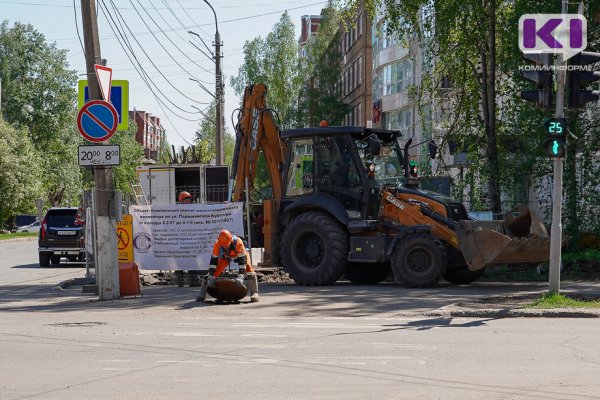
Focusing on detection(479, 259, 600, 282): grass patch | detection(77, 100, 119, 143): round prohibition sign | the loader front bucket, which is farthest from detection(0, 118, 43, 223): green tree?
the loader front bucket

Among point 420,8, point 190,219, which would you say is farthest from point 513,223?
point 420,8

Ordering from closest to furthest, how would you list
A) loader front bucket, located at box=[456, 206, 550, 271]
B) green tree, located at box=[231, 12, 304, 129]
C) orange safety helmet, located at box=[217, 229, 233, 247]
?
orange safety helmet, located at box=[217, 229, 233, 247]
loader front bucket, located at box=[456, 206, 550, 271]
green tree, located at box=[231, 12, 304, 129]

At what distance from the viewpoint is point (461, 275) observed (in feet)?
68.0

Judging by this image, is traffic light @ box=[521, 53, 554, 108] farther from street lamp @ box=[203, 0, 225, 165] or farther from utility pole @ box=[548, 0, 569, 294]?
street lamp @ box=[203, 0, 225, 165]

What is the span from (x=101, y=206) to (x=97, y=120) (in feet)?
4.91

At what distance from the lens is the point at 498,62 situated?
87.6 feet

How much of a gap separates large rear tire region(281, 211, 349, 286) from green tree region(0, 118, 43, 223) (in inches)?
2114

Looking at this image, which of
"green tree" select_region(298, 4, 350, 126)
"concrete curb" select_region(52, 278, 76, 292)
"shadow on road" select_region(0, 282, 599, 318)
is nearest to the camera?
"shadow on road" select_region(0, 282, 599, 318)

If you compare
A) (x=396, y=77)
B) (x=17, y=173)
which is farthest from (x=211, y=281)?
(x=17, y=173)

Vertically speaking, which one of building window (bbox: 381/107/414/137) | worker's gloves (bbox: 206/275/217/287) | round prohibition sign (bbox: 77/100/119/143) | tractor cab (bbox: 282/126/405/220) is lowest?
worker's gloves (bbox: 206/275/217/287)

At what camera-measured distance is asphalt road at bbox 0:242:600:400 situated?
8.52 m

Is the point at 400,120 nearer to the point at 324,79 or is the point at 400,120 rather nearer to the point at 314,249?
the point at 324,79

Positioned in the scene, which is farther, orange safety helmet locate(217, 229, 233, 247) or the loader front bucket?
the loader front bucket

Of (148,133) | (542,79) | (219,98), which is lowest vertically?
(542,79)
